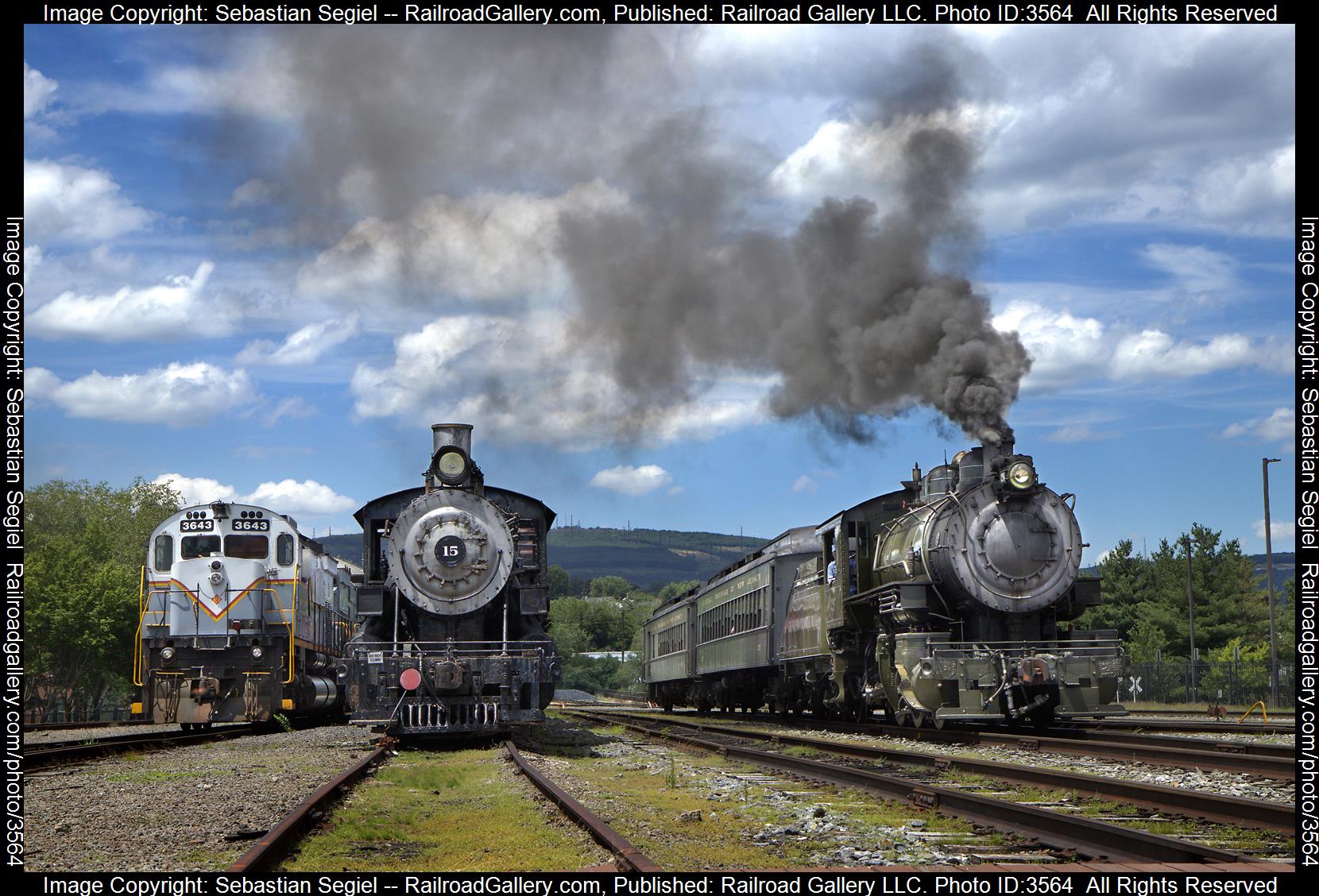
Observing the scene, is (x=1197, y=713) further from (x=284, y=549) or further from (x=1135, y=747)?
(x=284, y=549)

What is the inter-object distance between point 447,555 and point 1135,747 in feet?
31.8

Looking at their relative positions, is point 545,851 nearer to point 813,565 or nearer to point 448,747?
point 448,747

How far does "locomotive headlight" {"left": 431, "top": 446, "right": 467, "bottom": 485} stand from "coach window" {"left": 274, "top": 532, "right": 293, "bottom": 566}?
5473 mm

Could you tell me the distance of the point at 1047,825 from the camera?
8.09 m

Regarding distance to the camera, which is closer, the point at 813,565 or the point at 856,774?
the point at 856,774

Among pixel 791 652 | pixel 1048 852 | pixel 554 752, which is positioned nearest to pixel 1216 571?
pixel 791 652

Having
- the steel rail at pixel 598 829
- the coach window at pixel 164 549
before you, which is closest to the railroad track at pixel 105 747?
the coach window at pixel 164 549

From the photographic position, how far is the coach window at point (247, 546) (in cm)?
2234

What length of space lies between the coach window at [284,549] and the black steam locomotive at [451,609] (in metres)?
3.66

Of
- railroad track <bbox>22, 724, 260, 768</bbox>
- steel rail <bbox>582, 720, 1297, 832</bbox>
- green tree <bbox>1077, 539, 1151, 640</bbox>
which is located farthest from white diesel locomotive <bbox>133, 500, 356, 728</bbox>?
green tree <bbox>1077, 539, 1151, 640</bbox>

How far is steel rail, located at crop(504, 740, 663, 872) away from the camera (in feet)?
22.0

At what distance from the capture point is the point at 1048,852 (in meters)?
7.52
